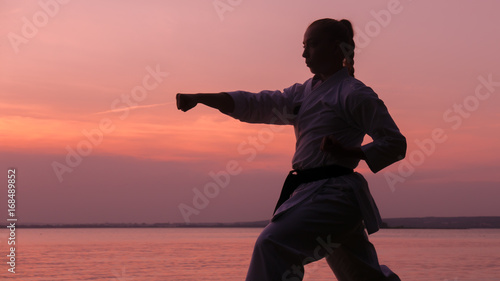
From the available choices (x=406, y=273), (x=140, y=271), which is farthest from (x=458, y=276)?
(x=140, y=271)

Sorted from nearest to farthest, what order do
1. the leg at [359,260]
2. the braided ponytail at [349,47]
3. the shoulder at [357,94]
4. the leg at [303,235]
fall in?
the leg at [303,235] → the shoulder at [357,94] → the leg at [359,260] → the braided ponytail at [349,47]

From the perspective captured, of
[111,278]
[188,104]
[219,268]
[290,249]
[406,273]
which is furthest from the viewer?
[219,268]

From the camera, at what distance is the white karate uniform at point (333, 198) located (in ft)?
9.93

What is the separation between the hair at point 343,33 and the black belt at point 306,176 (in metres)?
0.56

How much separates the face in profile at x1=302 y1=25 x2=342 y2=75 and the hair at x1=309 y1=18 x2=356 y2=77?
0.08 feet

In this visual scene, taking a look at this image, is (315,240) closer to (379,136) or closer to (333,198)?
(333,198)

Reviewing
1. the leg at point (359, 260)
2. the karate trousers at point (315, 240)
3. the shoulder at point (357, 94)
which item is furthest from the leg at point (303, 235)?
the shoulder at point (357, 94)

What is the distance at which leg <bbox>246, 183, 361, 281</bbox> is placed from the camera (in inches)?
118

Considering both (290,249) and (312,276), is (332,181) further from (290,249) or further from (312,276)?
(312,276)

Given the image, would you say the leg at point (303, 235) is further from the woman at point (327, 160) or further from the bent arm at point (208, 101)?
the bent arm at point (208, 101)

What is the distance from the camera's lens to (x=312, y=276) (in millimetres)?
16500

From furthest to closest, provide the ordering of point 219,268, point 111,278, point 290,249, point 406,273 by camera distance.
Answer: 1. point 219,268
2. point 406,273
3. point 111,278
4. point 290,249

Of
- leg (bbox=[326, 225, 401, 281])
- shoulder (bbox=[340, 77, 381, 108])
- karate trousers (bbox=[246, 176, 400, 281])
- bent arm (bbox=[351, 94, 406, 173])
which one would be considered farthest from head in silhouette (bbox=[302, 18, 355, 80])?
leg (bbox=[326, 225, 401, 281])

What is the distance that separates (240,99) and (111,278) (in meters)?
13.9
